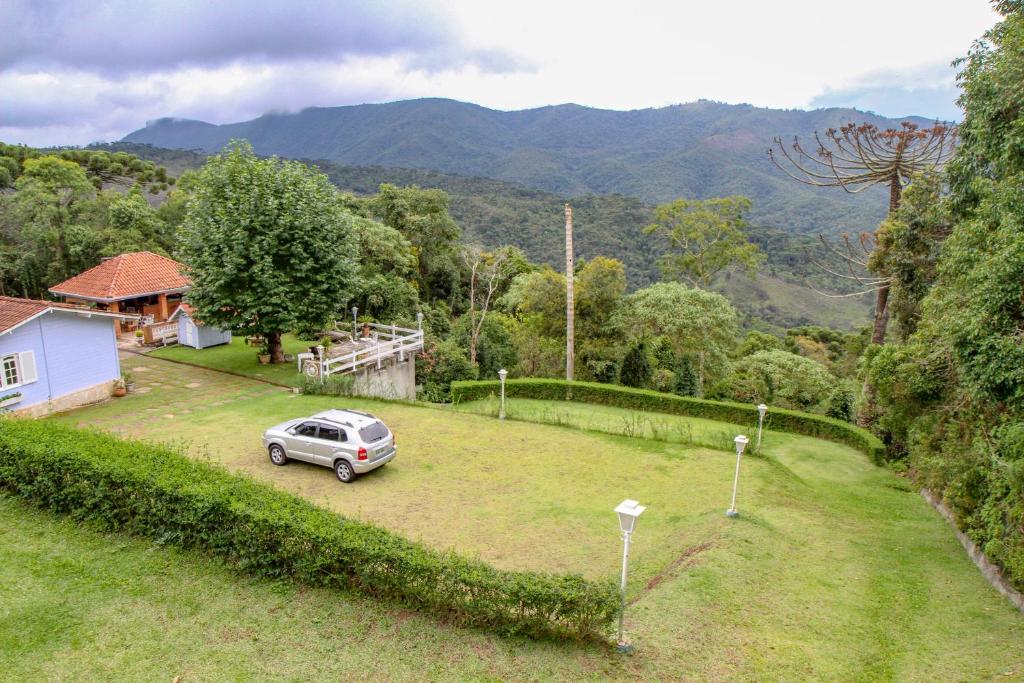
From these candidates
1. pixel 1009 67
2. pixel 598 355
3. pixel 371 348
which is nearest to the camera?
pixel 1009 67

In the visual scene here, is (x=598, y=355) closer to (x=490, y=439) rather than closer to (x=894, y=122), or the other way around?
(x=490, y=439)

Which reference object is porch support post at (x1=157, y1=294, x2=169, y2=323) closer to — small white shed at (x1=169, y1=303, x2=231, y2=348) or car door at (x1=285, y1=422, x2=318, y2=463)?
small white shed at (x1=169, y1=303, x2=231, y2=348)

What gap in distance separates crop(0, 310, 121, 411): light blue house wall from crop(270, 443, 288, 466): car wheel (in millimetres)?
8436

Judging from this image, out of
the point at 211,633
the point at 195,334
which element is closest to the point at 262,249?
the point at 195,334

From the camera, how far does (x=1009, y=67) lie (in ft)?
41.7

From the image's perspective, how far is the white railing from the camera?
22.8 m

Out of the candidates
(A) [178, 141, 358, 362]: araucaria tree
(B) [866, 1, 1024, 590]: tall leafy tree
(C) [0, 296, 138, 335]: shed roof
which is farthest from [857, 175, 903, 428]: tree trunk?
(C) [0, 296, 138, 335]: shed roof

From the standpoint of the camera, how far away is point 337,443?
13.8 metres

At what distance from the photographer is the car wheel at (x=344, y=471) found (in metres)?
13.8

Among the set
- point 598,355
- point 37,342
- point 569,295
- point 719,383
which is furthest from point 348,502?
point 719,383

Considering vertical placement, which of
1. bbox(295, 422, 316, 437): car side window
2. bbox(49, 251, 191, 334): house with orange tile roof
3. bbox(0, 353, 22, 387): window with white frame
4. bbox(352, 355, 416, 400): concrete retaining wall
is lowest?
bbox(352, 355, 416, 400): concrete retaining wall

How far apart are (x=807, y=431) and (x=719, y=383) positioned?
9.07 meters

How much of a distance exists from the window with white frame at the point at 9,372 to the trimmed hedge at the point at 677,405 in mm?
13904

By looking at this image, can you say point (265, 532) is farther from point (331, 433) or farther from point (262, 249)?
point (262, 249)
